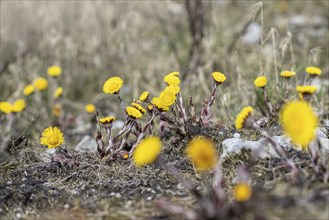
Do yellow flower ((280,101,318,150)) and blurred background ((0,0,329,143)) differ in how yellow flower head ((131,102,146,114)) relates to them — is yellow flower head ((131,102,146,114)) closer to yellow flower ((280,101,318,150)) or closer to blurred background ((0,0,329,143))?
yellow flower ((280,101,318,150))

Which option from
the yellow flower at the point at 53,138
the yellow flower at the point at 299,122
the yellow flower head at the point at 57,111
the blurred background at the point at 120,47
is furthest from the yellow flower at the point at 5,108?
the yellow flower at the point at 299,122

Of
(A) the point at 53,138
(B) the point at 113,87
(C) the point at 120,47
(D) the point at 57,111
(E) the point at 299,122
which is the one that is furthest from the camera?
(C) the point at 120,47

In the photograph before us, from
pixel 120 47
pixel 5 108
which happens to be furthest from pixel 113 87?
pixel 120 47

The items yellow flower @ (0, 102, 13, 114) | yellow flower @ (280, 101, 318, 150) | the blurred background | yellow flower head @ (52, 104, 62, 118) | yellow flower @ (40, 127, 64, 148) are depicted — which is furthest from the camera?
the blurred background

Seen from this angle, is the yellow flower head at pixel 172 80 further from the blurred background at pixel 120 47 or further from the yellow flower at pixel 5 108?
the blurred background at pixel 120 47

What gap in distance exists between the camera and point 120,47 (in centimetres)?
513

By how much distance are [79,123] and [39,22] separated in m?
1.43

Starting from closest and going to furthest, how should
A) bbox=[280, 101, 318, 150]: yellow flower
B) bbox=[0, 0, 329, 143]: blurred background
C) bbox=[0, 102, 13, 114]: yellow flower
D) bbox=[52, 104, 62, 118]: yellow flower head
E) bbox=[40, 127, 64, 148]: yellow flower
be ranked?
1. bbox=[280, 101, 318, 150]: yellow flower
2. bbox=[40, 127, 64, 148]: yellow flower
3. bbox=[0, 102, 13, 114]: yellow flower
4. bbox=[52, 104, 62, 118]: yellow flower head
5. bbox=[0, 0, 329, 143]: blurred background

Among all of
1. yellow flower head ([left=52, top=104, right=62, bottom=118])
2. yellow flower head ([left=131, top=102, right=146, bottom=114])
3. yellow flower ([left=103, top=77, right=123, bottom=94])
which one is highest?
yellow flower head ([left=52, top=104, right=62, bottom=118])

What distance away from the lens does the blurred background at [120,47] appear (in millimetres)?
5055

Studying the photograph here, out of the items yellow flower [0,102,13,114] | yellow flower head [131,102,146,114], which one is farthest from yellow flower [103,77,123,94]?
yellow flower [0,102,13,114]

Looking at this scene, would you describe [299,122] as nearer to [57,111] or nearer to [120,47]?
[57,111]

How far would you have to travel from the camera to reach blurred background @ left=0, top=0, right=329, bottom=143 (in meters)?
5.05

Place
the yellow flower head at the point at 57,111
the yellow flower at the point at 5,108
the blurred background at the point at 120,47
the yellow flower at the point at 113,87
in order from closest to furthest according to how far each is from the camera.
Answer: the yellow flower at the point at 113,87 → the yellow flower at the point at 5,108 → the yellow flower head at the point at 57,111 → the blurred background at the point at 120,47
